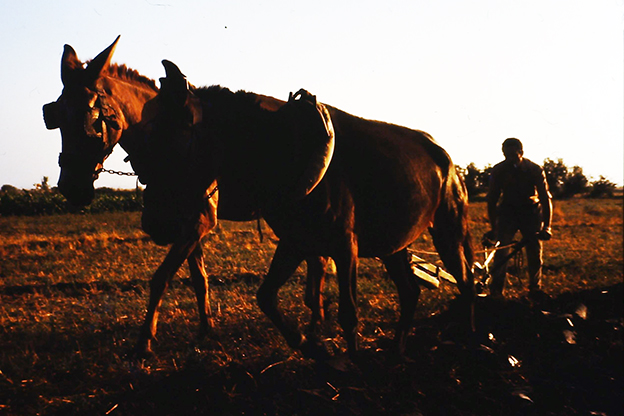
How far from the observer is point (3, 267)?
9125mm

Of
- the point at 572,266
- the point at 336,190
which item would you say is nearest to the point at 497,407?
the point at 336,190

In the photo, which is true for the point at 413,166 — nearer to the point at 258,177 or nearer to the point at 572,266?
the point at 258,177

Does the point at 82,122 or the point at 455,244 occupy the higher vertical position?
the point at 82,122

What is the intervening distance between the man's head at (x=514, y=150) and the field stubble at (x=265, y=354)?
213cm

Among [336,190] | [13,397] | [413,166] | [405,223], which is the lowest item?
[13,397]

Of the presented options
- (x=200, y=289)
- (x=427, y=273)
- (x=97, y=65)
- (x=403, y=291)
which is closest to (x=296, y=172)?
(x=403, y=291)

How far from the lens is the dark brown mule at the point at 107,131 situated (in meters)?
3.80

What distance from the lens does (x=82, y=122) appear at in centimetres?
386

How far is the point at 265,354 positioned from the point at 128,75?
3280 mm

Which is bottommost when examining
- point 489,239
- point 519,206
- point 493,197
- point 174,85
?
point 489,239

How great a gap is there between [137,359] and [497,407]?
316 cm

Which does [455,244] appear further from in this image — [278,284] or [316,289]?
[278,284]

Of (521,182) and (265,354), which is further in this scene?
(521,182)

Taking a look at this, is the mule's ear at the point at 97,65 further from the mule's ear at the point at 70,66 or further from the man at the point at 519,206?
the man at the point at 519,206
